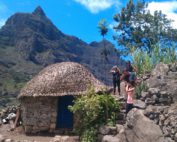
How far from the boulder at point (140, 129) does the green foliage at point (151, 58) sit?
14.5 feet

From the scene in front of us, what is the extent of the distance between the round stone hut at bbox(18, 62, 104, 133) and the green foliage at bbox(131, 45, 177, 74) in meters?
2.29

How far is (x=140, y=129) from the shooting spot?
1216 centimetres

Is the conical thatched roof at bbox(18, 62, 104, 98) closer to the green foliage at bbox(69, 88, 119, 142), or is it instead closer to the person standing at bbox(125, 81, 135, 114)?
the green foliage at bbox(69, 88, 119, 142)

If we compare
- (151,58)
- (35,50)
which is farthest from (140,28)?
(35,50)

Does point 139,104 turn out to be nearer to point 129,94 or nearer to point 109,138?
point 129,94

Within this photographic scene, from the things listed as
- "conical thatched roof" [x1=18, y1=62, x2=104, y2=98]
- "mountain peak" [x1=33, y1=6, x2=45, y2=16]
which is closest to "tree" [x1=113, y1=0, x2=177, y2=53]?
"conical thatched roof" [x1=18, y1=62, x2=104, y2=98]

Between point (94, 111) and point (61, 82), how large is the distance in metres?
4.07

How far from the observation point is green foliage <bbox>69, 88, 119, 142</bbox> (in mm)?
14188

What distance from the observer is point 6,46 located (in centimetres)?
8556

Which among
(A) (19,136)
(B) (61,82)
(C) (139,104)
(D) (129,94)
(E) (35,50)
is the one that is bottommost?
(A) (19,136)

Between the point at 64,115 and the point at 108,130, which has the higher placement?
the point at 64,115

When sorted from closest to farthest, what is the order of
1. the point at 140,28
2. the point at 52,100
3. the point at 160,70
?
1. the point at 160,70
2. the point at 52,100
3. the point at 140,28

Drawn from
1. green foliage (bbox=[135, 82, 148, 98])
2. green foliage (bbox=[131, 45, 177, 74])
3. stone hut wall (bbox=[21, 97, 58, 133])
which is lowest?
stone hut wall (bbox=[21, 97, 58, 133])

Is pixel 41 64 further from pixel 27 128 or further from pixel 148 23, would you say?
pixel 27 128
